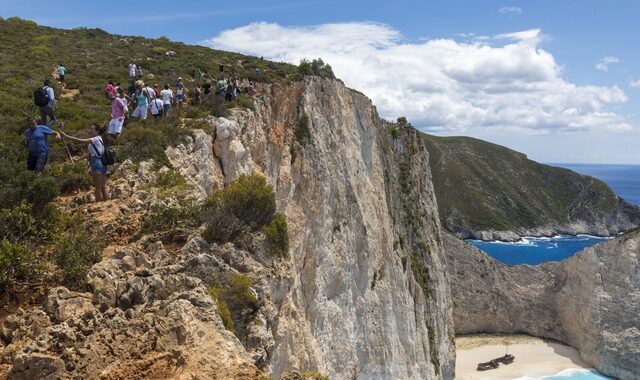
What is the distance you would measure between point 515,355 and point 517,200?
283 feet

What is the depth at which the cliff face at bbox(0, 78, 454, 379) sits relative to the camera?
587cm

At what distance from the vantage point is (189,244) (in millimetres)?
8773

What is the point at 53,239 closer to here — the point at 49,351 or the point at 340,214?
the point at 49,351

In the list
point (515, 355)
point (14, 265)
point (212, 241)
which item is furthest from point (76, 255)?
point (515, 355)

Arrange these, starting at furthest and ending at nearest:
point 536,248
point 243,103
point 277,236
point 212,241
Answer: point 536,248
point 243,103
point 277,236
point 212,241

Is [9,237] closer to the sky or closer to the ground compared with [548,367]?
closer to the sky

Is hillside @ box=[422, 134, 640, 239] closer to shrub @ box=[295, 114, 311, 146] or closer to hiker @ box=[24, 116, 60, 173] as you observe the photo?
shrub @ box=[295, 114, 311, 146]

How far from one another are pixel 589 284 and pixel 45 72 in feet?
170

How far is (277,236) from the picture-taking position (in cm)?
1100

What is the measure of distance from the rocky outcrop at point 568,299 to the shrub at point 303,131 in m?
36.7

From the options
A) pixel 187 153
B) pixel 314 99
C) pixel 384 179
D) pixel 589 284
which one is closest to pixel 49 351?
pixel 187 153

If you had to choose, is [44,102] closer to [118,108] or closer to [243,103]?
[118,108]

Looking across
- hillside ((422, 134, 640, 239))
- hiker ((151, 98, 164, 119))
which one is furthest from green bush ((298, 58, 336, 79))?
hillside ((422, 134, 640, 239))

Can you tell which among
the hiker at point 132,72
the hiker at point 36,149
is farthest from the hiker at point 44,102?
the hiker at point 132,72
